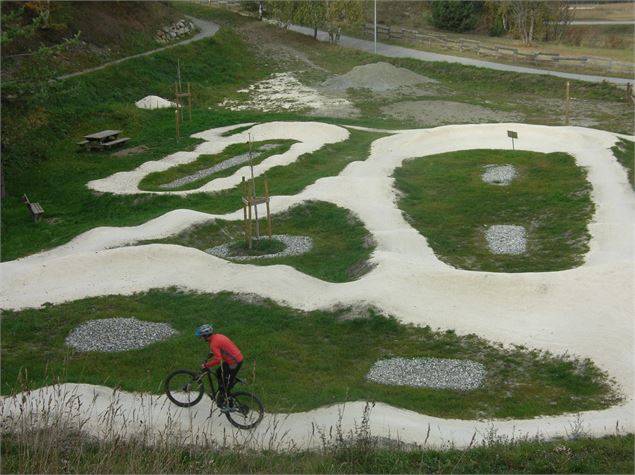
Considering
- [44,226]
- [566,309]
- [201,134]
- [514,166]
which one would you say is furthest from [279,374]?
[201,134]

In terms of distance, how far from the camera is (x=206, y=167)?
4053 centimetres

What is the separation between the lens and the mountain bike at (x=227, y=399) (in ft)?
53.5

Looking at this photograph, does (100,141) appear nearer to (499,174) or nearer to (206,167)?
(206,167)

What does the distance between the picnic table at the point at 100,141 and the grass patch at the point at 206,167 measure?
5.10 metres

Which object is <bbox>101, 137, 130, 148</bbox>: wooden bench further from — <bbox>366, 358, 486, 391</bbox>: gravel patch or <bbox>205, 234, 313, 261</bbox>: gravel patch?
<bbox>366, 358, 486, 391</bbox>: gravel patch

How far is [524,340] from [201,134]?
2942cm

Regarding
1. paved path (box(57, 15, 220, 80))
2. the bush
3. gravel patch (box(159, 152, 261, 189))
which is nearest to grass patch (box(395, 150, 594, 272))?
gravel patch (box(159, 152, 261, 189))

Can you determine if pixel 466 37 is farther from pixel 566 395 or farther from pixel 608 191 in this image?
pixel 566 395

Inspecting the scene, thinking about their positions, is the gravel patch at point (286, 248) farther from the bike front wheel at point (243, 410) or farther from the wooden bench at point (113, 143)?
the wooden bench at point (113, 143)

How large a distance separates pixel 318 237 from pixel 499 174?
11.2 metres

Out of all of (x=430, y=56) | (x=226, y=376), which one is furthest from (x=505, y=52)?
(x=226, y=376)

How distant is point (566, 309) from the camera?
70.7 ft

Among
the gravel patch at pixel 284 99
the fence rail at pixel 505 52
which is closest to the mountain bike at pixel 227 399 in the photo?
the gravel patch at pixel 284 99

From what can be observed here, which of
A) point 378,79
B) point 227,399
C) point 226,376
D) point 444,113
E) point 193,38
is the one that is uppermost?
point 193,38
